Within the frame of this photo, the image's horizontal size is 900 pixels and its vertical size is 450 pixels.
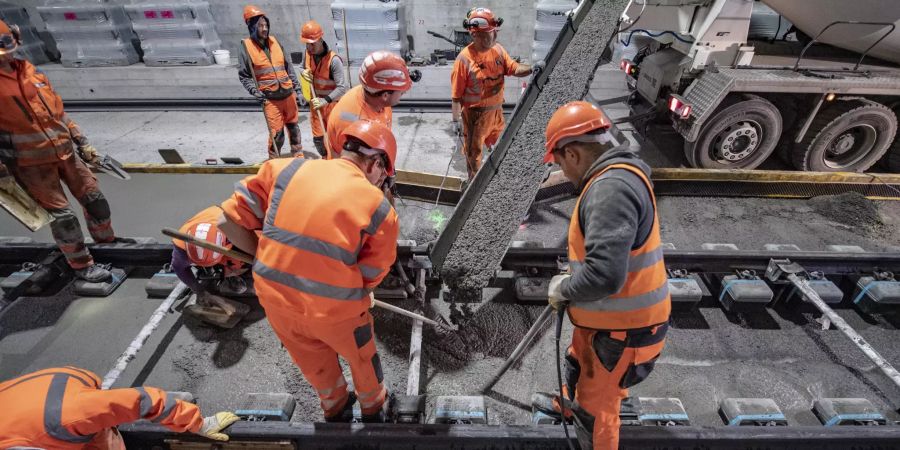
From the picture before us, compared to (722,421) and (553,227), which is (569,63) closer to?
(553,227)

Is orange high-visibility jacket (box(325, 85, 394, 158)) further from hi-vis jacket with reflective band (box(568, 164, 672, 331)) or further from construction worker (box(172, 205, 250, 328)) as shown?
hi-vis jacket with reflective band (box(568, 164, 672, 331))

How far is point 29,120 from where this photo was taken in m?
3.08

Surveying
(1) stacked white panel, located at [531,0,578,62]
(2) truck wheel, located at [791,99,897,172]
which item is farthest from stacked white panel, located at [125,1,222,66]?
(2) truck wheel, located at [791,99,897,172]

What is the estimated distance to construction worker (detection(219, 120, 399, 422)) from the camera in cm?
172

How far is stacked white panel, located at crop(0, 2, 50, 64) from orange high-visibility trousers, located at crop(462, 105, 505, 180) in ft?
34.9

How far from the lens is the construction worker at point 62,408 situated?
159 cm

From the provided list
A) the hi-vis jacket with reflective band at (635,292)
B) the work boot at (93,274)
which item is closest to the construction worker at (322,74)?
the work boot at (93,274)

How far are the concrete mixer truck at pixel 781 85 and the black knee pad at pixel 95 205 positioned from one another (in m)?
5.70

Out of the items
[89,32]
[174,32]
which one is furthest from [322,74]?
[89,32]

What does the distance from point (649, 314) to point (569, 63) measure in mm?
3132

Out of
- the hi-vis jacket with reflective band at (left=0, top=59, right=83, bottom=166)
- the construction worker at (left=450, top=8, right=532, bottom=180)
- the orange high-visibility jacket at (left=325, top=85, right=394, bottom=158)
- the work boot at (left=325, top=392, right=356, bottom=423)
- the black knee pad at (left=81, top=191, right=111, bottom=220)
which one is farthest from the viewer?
the construction worker at (left=450, top=8, right=532, bottom=180)

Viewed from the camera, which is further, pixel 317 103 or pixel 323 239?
pixel 317 103

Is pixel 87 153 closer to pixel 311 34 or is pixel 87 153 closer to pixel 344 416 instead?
pixel 311 34

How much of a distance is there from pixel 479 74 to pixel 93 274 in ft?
13.8
